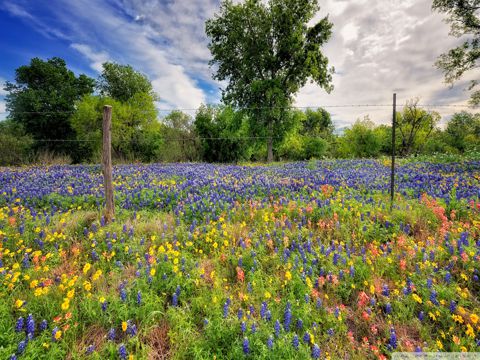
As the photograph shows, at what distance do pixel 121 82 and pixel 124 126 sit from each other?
13.4 m

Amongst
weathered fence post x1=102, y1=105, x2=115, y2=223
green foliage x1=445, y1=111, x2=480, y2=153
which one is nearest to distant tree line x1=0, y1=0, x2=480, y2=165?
weathered fence post x1=102, y1=105, x2=115, y2=223

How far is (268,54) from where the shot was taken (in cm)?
2448

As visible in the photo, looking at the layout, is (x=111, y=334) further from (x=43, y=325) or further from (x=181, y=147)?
(x=181, y=147)

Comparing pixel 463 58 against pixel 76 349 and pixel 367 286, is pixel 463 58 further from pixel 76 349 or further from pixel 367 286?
pixel 76 349

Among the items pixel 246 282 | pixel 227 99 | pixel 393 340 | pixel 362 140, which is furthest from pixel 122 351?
pixel 362 140

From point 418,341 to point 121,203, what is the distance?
24.3ft

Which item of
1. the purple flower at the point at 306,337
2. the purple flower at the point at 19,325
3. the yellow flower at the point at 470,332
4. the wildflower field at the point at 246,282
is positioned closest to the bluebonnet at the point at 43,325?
the wildflower field at the point at 246,282

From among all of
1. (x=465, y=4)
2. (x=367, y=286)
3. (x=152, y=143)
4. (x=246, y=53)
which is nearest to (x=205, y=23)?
(x=246, y=53)

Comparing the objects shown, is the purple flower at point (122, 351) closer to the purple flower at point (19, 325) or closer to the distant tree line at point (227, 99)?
the purple flower at point (19, 325)

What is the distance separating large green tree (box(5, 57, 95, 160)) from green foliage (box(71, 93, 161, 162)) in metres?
2.49

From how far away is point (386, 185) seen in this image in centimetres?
855

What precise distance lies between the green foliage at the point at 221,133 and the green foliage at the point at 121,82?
18.0 m

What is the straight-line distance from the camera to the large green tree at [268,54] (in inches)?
946

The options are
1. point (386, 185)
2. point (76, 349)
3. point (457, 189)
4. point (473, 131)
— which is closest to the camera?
point (76, 349)
